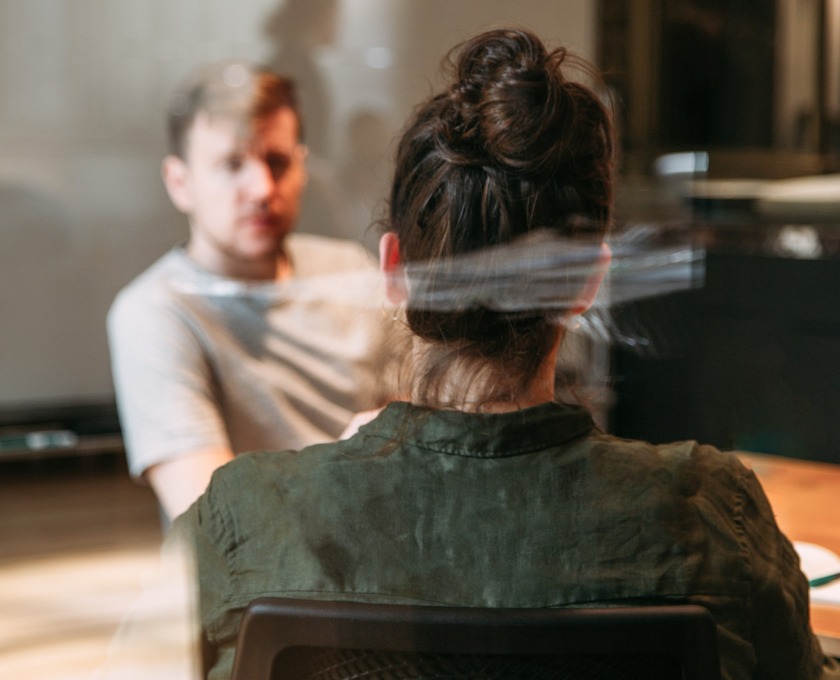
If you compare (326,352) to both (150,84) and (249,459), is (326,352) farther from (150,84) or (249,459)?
(249,459)

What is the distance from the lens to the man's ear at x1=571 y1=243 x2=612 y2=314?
0.77m

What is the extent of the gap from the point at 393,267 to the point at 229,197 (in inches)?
15.4

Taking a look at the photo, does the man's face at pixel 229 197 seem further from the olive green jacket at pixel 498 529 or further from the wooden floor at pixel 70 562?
the olive green jacket at pixel 498 529

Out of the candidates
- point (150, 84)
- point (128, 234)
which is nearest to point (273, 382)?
point (128, 234)

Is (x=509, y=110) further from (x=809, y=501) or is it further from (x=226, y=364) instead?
(x=809, y=501)

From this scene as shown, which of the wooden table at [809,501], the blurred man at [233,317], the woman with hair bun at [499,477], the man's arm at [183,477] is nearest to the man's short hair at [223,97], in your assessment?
the blurred man at [233,317]

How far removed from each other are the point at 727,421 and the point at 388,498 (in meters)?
0.59

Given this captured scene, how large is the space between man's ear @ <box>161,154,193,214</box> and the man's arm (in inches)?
12.3

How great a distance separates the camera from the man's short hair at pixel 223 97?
44.2 inches

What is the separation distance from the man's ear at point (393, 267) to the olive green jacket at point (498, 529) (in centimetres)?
12

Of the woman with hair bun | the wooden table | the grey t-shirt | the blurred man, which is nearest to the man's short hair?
the blurred man

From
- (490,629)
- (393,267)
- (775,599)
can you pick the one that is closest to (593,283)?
(393,267)

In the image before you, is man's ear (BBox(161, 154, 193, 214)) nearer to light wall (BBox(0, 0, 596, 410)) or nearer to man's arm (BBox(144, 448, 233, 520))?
light wall (BBox(0, 0, 596, 410))

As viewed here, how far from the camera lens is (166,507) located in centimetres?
87
